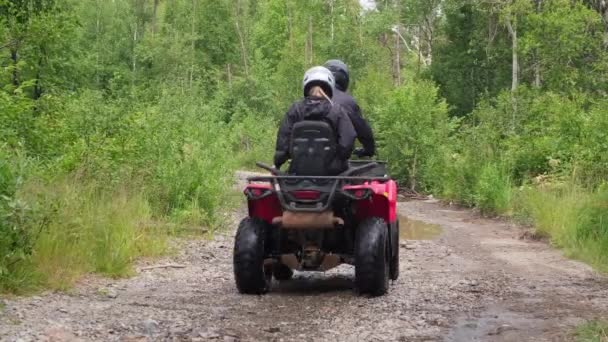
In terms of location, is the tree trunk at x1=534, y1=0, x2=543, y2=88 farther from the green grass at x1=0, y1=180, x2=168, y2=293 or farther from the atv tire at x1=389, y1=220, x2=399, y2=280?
the green grass at x1=0, y1=180, x2=168, y2=293

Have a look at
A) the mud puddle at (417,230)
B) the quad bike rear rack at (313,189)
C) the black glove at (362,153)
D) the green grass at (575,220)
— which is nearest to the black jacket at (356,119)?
the black glove at (362,153)

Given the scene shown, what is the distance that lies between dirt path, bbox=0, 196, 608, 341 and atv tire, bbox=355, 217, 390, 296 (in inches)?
5.2

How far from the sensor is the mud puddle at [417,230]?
1438 cm

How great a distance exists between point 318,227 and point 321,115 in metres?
1.08

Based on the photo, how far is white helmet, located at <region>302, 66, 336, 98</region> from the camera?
7.38 m

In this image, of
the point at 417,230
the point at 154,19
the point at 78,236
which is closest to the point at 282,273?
the point at 78,236

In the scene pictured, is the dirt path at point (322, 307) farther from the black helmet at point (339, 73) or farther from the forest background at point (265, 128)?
the black helmet at point (339, 73)

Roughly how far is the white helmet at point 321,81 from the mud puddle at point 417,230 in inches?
278

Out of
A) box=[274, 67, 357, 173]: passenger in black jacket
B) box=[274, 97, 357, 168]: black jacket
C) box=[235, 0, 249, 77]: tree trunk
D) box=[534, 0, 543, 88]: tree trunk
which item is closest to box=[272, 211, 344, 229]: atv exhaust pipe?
box=[274, 67, 357, 173]: passenger in black jacket

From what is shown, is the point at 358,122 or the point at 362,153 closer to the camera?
the point at 358,122

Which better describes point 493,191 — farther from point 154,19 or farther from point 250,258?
point 154,19

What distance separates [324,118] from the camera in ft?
23.7

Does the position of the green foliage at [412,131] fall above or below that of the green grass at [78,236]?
above

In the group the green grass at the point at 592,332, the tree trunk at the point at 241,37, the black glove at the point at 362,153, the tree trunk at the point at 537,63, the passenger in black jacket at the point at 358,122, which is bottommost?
the green grass at the point at 592,332
